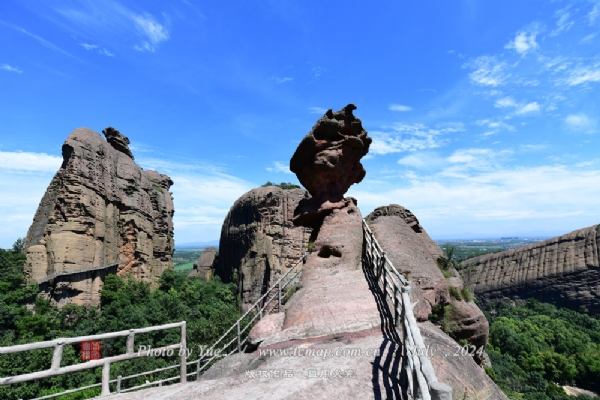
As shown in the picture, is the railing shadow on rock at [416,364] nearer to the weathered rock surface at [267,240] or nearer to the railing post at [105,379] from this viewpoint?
the railing post at [105,379]

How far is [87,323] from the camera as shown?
26.0 meters

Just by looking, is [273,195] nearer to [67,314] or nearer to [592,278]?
[67,314]

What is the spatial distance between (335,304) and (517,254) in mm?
76430

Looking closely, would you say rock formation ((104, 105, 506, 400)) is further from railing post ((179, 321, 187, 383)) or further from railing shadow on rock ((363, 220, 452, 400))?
railing post ((179, 321, 187, 383))

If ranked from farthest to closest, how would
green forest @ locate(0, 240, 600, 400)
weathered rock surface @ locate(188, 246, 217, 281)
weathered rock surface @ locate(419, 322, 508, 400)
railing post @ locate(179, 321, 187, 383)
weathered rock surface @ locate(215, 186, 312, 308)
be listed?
weathered rock surface @ locate(188, 246, 217, 281), weathered rock surface @ locate(215, 186, 312, 308), green forest @ locate(0, 240, 600, 400), railing post @ locate(179, 321, 187, 383), weathered rock surface @ locate(419, 322, 508, 400)

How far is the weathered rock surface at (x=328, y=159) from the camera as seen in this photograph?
1090 cm

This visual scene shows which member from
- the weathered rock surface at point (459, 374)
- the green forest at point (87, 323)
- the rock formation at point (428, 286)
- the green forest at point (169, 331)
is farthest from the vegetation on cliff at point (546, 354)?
the weathered rock surface at point (459, 374)

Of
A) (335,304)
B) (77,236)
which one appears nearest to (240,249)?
(77,236)

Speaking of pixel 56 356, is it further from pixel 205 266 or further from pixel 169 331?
pixel 205 266

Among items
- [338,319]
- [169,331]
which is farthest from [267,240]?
[338,319]

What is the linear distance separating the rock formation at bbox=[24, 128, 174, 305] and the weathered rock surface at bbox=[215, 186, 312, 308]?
1061cm

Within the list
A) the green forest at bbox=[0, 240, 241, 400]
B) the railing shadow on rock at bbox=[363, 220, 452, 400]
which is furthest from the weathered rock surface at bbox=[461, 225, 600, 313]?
the railing shadow on rock at bbox=[363, 220, 452, 400]

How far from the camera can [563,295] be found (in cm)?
5828

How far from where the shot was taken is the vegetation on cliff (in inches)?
1325
